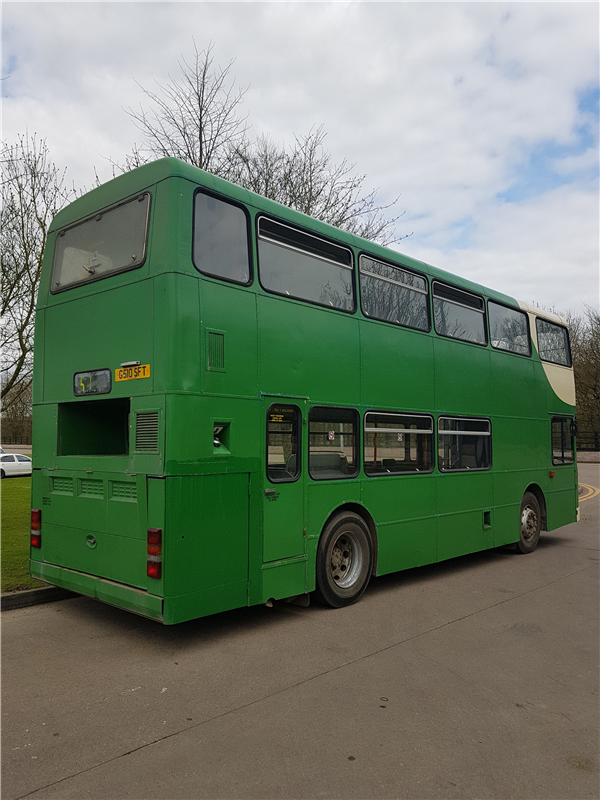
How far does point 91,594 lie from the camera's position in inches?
228

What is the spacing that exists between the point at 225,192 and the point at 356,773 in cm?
491

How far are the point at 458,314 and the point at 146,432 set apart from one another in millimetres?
5556

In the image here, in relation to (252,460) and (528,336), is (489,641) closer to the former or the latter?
(252,460)

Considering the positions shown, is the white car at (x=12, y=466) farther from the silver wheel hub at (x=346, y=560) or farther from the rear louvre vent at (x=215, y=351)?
the rear louvre vent at (x=215, y=351)

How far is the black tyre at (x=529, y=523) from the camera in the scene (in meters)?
10.5

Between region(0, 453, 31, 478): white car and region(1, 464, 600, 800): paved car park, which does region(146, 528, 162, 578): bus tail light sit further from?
region(0, 453, 31, 478): white car

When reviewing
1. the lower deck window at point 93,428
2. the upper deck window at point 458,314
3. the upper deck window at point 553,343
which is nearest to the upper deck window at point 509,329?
the upper deck window at point 458,314

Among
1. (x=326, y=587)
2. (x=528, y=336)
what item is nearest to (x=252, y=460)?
(x=326, y=587)

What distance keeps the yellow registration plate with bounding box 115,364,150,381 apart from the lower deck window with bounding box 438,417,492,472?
4642mm

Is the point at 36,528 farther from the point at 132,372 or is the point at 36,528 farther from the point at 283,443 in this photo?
the point at 283,443

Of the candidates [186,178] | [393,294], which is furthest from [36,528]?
[393,294]

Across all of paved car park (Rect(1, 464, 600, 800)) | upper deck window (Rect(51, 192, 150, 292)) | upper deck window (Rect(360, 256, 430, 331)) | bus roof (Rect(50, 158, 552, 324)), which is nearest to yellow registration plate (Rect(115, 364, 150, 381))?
upper deck window (Rect(51, 192, 150, 292))

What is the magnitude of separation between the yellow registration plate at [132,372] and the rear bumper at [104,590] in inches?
74.0

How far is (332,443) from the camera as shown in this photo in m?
6.87
